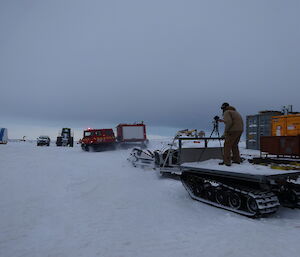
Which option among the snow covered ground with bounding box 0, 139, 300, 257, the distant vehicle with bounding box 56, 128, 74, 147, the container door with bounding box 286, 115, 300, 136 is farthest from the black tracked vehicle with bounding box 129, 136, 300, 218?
the distant vehicle with bounding box 56, 128, 74, 147

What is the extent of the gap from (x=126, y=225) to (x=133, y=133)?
808 inches

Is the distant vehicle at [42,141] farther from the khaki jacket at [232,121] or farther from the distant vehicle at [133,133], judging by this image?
the khaki jacket at [232,121]

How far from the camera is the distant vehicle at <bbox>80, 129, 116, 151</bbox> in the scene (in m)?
22.8

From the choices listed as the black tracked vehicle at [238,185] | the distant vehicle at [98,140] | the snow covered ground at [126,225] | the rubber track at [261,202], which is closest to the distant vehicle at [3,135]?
the distant vehicle at [98,140]

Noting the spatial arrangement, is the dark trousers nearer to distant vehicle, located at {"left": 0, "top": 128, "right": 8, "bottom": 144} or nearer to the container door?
the container door

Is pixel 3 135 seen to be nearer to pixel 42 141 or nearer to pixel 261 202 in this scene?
pixel 42 141

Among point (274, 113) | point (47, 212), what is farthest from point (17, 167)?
point (274, 113)

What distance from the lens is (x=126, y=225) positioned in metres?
5.25

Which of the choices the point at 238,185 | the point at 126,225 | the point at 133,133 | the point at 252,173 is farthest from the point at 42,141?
the point at 252,173

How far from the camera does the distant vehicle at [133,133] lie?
25328mm

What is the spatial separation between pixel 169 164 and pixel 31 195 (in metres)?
4.52

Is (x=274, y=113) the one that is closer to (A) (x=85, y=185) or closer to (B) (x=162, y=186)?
(B) (x=162, y=186)

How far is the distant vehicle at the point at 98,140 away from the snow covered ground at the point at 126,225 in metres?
13.7

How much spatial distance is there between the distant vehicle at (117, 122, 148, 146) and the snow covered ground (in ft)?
53.5
